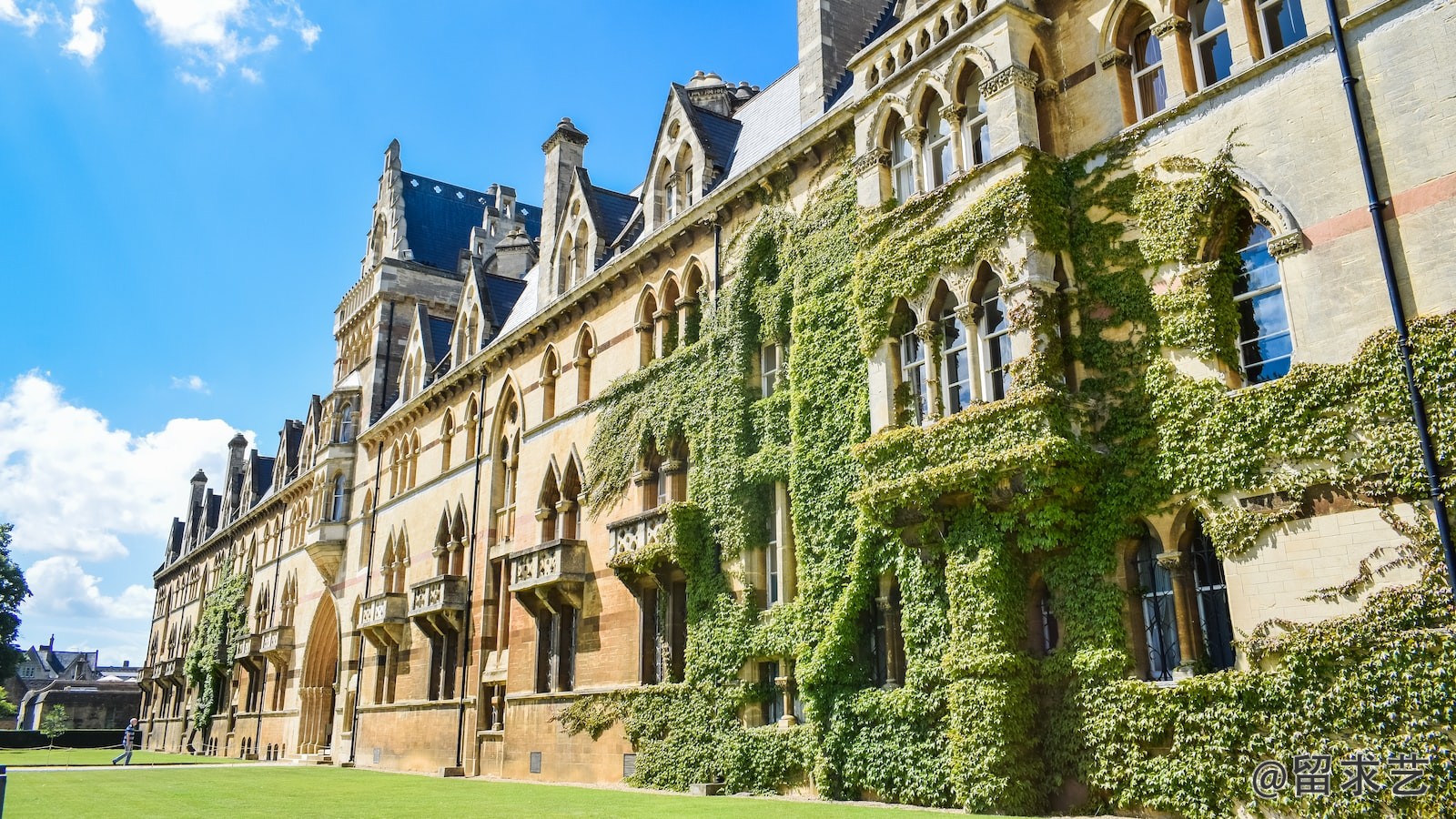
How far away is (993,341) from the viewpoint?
57.3 ft

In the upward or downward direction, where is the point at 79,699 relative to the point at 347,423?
downward

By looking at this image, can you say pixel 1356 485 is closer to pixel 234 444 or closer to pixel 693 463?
pixel 693 463

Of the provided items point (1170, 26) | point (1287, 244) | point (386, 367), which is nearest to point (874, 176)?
point (1170, 26)

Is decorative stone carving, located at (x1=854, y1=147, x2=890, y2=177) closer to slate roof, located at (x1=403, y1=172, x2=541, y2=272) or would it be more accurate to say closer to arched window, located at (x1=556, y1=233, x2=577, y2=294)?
arched window, located at (x1=556, y1=233, x2=577, y2=294)

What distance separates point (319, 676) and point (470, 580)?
1750cm

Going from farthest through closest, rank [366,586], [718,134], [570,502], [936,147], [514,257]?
[514,257] < [366,586] < [570,502] < [718,134] < [936,147]

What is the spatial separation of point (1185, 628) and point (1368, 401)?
3.74 meters

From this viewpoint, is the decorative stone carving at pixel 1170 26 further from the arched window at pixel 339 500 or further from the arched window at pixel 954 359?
the arched window at pixel 339 500

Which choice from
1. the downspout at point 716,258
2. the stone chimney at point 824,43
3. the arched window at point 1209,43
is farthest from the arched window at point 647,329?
the arched window at point 1209,43

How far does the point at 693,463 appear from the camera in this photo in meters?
23.8

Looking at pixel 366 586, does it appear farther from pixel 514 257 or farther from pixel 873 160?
pixel 873 160

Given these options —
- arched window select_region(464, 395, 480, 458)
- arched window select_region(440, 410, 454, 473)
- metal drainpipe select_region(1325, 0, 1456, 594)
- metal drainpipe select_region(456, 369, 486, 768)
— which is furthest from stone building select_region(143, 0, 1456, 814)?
arched window select_region(440, 410, 454, 473)

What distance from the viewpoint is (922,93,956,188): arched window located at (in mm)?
19062

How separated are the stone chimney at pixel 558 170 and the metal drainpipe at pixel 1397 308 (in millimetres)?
23094
